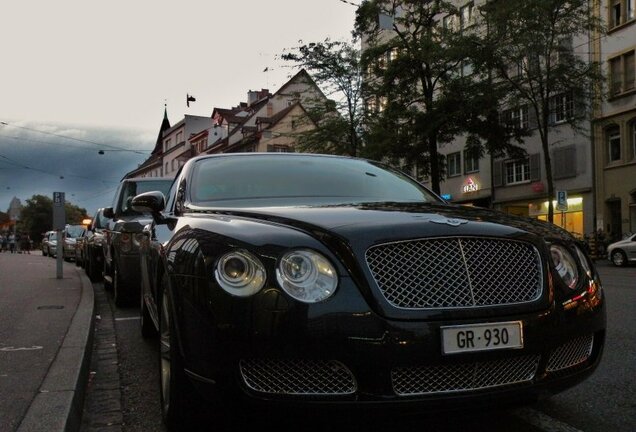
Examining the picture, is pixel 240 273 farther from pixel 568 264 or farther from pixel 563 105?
pixel 563 105

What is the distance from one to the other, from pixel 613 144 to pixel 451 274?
29.6 m

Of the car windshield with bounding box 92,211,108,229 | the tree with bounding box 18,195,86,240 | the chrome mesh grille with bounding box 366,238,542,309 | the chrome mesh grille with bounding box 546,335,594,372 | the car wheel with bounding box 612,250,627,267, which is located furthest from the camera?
the tree with bounding box 18,195,86,240

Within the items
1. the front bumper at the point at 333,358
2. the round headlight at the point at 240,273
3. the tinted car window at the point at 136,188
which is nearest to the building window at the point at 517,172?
the tinted car window at the point at 136,188

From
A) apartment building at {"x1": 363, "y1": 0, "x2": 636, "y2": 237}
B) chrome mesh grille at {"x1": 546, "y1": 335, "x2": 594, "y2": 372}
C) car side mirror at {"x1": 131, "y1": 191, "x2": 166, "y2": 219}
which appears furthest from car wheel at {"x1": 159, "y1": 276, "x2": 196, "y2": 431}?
apartment building at {"x1": 363, "y1": 0, "x2": 636, "y2": 237}

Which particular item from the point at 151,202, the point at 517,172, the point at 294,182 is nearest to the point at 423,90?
the point at 517,172

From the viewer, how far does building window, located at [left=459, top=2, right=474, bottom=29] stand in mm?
30617

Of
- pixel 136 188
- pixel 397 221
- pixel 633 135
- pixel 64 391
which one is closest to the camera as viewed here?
pixel 397 221

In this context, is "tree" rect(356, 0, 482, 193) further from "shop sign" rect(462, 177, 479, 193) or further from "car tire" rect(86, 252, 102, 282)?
"car tire" rect(86, 252, 102, 282)

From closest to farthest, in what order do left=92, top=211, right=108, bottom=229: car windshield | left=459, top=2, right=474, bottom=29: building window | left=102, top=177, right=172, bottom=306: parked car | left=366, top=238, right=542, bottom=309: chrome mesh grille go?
left=366, top=238, right=542, bottom=309: chrome mesh grille → left=102, top=177, right=172, bottom=306: parked car → left=92, top=211, right=108, bottom=229: car windshield → left=459, top=2, right=474, bottom=29: building window

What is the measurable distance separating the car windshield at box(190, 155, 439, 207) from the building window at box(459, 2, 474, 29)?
89.7 ft

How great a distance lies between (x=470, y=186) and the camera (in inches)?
1483

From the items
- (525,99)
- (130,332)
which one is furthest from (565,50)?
(130,332)

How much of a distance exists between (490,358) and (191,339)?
4.06 feet

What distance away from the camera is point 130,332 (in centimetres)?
659
